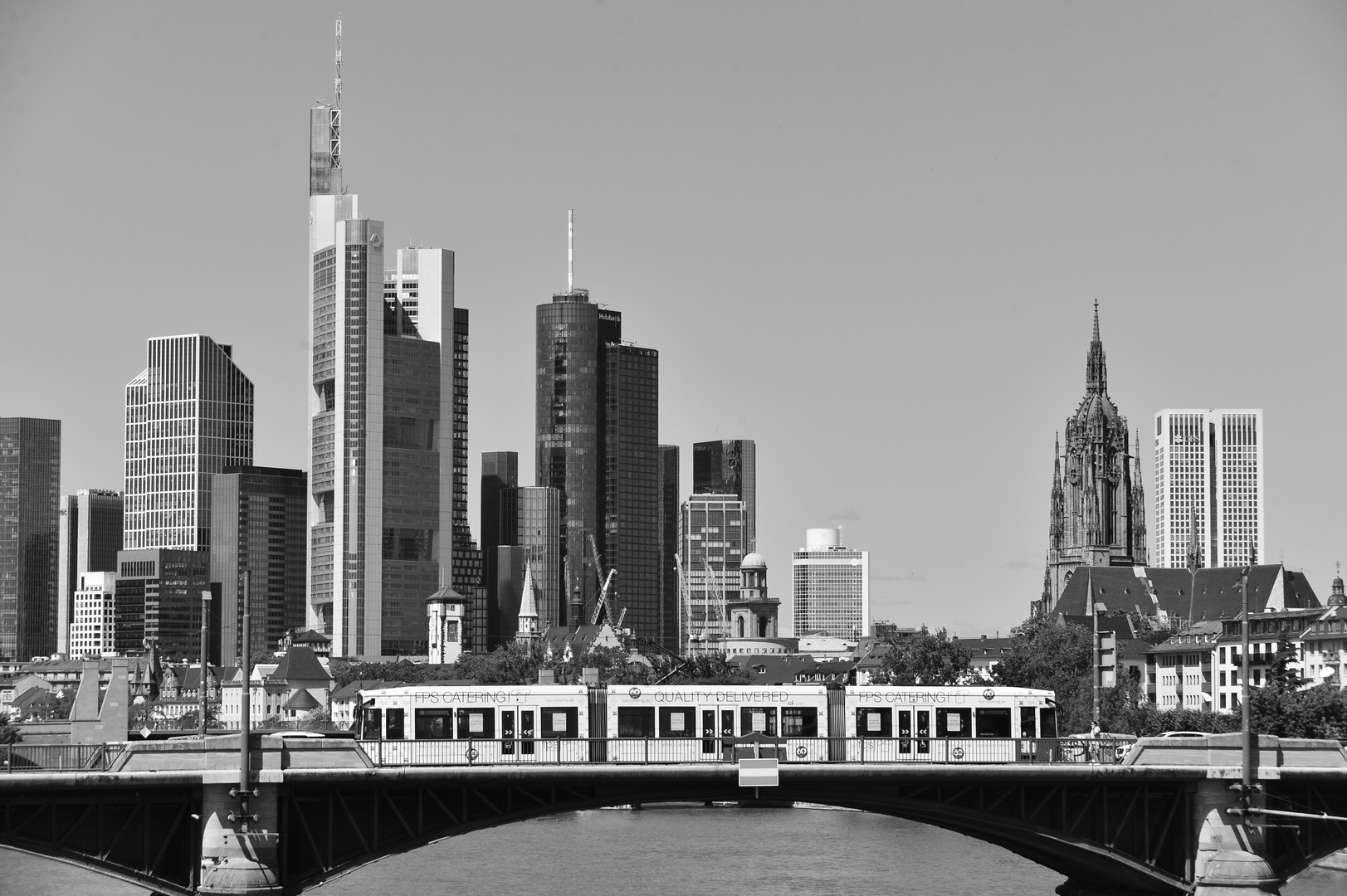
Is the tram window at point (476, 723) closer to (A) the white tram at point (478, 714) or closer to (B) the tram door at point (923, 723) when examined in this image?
(A) the white tram at point (478, 714)

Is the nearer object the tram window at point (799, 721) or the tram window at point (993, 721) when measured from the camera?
the tram window at point (799, 721)

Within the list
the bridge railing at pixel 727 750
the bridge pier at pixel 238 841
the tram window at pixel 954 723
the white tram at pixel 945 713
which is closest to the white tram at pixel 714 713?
the bridge railing at pixel 727 750

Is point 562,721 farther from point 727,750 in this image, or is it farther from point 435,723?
point 727,750

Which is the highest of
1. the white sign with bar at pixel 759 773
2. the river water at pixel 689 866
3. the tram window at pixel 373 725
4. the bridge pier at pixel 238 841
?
the tram window at pixel 373 725

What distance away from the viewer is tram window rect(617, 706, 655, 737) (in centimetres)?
8675

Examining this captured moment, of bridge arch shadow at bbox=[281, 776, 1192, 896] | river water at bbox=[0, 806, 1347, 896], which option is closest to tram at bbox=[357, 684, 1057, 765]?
bridge arch shadow at bbox=[281, 776, 1192, 896]

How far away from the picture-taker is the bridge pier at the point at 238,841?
73500 millimetres

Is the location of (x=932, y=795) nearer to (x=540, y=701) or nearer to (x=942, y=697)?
(x=942, y=697)

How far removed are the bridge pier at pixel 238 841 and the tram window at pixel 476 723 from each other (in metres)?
12.0

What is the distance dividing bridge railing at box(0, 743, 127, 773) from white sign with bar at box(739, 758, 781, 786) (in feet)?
67.7

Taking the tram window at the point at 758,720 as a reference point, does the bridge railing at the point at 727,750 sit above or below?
below

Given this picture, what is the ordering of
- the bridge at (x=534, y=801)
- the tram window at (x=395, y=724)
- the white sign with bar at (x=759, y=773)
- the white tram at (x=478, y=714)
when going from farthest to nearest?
the tram window at (x=395, y=724), the white tram at (x=478, y=714), the white sign with bar at (x=759, y=773), the bridge at (x=534, y=801)

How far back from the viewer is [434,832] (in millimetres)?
77312

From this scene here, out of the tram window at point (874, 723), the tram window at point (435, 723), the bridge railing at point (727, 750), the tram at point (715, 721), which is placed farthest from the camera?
the tram window at point (874, 723)
